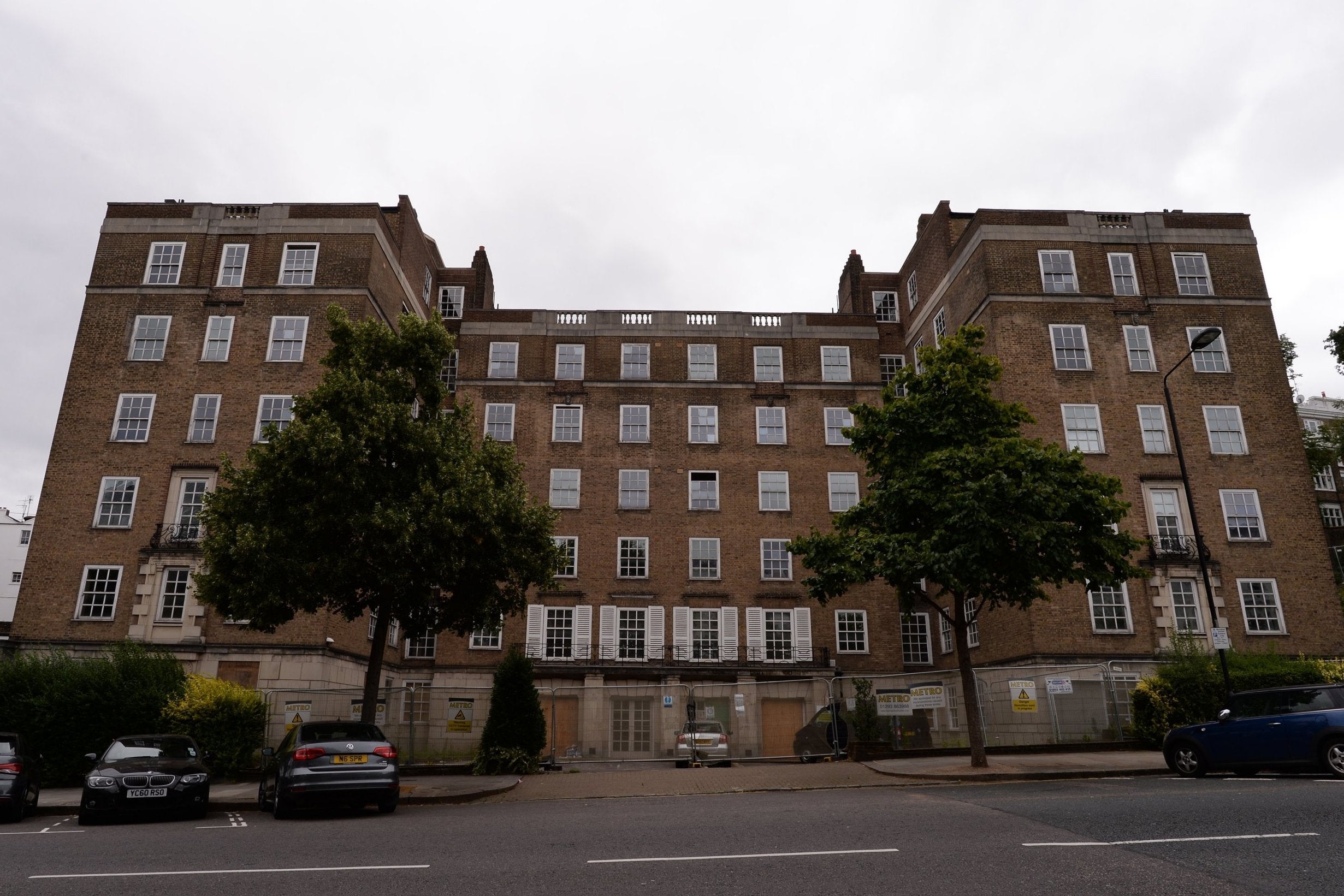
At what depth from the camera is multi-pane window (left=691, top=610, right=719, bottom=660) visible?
36.5 meters

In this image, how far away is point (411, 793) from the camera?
17594mm

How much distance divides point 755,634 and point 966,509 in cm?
1949

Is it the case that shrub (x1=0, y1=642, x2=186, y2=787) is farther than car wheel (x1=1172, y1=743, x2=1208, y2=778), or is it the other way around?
shrub (x1=0, y1=642, x2=186, y2=787)

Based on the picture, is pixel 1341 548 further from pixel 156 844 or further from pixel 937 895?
pixel 156 844

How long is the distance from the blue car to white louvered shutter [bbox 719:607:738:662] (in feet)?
67.4

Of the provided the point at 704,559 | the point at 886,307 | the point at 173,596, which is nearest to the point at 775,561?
the point at 704,559

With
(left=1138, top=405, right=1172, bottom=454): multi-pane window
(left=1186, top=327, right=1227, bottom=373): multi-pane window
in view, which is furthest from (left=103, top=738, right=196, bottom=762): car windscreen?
(left=1186, top=327, right=1227, bottom=373): multi-pane window

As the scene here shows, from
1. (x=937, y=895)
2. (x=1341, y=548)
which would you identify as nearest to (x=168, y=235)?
(x=937, y=895)

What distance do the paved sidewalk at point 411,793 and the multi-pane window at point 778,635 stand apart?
57.2 ft

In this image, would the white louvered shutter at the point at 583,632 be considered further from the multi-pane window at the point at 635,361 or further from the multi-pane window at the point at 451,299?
the multi-pane window at the point at 451,299

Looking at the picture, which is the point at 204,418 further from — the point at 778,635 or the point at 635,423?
the point at 778,635

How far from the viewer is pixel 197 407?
33938 millimetres

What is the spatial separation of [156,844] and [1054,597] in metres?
28.1

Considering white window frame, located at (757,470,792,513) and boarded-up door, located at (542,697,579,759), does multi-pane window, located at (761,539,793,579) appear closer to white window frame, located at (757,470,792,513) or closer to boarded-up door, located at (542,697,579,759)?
white window frame, located at (757,470,792,513)
